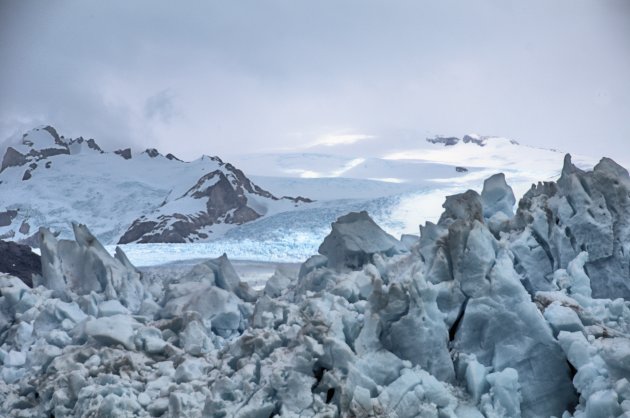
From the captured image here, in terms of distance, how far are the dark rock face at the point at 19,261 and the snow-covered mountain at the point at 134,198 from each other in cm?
788

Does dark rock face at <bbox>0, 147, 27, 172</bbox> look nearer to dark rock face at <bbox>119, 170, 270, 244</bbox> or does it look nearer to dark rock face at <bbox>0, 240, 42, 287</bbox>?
dark rock face at <bbox>119, 170, 270, 244</bbox>

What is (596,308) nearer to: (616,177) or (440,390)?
(440,390)

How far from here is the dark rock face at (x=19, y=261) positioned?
1044cm

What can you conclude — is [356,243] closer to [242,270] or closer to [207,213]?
[242,270]

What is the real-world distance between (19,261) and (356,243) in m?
6.47

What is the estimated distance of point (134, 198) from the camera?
23.4 meters

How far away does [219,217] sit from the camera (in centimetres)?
2120

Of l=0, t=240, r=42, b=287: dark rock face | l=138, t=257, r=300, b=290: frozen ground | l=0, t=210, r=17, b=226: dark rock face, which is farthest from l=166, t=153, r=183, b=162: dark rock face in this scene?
l=0, t=240, r=42, b=287: dark rock face

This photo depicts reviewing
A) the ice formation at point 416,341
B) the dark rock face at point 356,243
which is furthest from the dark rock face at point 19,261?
the dark rock face at point 356,243

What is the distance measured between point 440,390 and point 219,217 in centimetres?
1776

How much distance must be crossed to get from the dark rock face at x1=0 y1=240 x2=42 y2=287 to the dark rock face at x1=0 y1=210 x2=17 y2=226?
41.9ft

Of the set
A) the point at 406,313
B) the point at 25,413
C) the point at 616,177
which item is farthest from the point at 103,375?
the point at 616,177

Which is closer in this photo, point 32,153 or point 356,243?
Answer: point 356,243

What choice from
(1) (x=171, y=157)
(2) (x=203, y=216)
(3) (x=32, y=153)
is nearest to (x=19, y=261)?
(2) (x=203, y=216)
